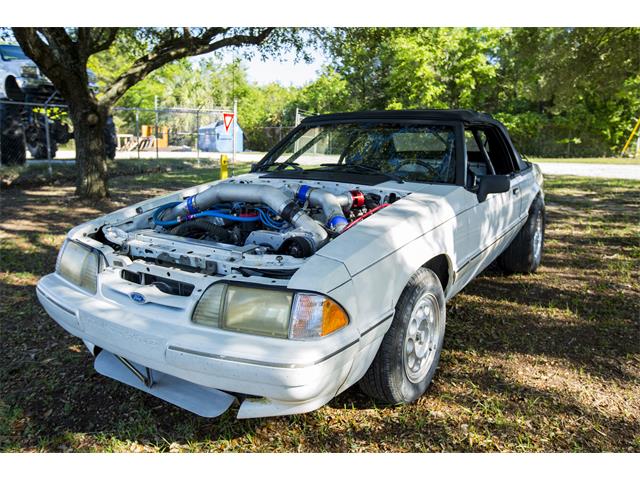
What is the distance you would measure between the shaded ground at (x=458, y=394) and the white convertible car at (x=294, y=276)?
258 millimetres

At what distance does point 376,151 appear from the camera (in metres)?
3.83

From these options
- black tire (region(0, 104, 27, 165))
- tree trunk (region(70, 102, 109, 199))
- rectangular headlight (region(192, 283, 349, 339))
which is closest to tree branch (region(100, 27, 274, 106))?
tree trunk (region(70, 102, 109, 199))

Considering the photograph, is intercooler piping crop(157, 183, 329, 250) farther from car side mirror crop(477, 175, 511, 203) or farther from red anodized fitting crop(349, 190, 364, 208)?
car side mirror crop(477, 175, 511, 203)

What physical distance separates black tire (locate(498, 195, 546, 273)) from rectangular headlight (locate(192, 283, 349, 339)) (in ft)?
10.5

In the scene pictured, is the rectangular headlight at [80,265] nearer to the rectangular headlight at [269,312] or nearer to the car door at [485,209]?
the rectangular headlight at [269,312]

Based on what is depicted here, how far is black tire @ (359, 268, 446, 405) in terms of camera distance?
Result: 7.97ft

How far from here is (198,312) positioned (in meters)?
2.17

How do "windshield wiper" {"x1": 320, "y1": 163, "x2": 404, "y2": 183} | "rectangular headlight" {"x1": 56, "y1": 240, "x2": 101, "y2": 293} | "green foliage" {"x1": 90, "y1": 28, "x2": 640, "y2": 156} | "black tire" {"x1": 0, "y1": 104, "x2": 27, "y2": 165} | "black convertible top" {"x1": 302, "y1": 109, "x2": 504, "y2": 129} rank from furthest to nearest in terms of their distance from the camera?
"green foliage" {"x1": 90, "y1": 28, "x2": 640, "y2": 156} → "black tire" {"x1": 0, "y1": 104, "x2": 27, "y2": 165} → "black convertible top" {"x1": 302, "y1": 109, "x2": 504, "y2": 129} → "windshield wiper" {"x1": 320, "y1": 163, "x2": 404, "y2": 183} → "rectangular headlight" {"x1": 56, "y1": 240, "x2": 101, "y2": 293}

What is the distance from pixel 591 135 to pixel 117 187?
26240mm

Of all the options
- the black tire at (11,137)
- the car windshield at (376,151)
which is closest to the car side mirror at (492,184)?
the car windshield at (376,151)

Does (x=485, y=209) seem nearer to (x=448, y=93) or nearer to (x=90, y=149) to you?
(x=90, y=149)
